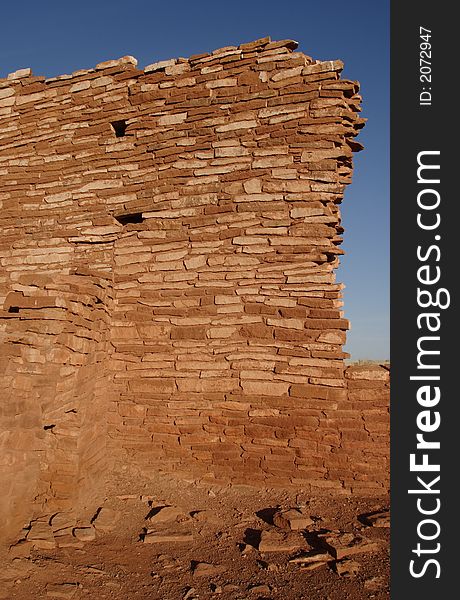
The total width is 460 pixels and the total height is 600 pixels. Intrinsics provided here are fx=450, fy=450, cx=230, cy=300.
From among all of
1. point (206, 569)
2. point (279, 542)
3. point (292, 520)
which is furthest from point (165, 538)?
point (292, 520)

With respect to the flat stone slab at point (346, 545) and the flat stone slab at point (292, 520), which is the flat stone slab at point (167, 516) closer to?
the flat stone slab at point (292, 520)

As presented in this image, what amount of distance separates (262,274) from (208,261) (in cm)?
73

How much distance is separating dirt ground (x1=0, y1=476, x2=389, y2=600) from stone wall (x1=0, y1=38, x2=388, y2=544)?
54cm

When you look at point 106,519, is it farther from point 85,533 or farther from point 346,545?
point 346,545

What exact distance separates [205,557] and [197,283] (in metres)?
3.12

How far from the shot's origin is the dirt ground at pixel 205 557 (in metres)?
3.20

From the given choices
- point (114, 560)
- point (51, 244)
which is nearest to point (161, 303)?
point (51, 244)

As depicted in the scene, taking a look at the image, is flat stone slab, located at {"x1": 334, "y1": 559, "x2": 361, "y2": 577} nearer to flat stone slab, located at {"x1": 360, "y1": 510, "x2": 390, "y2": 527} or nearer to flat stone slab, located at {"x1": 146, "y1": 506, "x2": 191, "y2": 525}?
flat stone slab, located at {"x1": 360, "y1": 510, "x2": 390, "y2": 527}

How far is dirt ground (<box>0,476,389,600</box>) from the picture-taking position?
3.20 meters

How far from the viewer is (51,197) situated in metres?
6.64

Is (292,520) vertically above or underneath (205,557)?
above

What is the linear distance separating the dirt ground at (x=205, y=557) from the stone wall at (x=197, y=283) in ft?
1.78

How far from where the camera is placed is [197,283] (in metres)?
5.79

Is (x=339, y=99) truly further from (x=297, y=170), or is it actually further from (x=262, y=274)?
(x=262, y=274)
